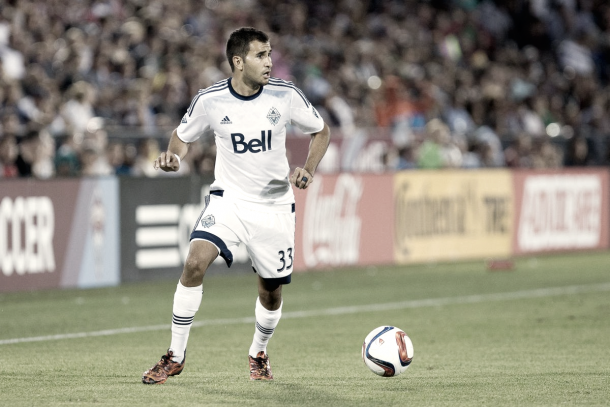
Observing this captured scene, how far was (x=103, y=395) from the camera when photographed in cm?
718

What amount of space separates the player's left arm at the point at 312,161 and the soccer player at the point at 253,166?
10 millimetres

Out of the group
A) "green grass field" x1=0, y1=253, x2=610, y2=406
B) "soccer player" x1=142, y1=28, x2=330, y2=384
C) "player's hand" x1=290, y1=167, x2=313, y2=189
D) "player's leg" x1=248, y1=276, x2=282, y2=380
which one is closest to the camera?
"green grass field" x1=0, y1=253, x2=610, y2=406

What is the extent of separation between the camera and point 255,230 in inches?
310

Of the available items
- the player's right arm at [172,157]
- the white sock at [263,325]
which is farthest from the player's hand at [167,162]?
the white sock at [263,325]

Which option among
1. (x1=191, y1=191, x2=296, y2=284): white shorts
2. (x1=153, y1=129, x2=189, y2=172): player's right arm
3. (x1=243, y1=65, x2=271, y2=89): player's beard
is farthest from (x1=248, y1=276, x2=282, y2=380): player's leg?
(x1=243, y1=65, x2=271, y2=89): player's beard

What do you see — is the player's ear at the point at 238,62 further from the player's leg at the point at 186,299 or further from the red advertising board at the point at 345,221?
the red advertising board at the point at 345,221

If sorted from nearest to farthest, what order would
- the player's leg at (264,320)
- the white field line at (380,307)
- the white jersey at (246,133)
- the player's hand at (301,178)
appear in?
the player's hand at (301,178) < the white jersey at (246,133) < the player's leg at (264,320) < the white field line at (380,307)

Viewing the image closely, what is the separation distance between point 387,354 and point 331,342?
8.06 ft

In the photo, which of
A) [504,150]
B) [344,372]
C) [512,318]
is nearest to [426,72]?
[504,150]

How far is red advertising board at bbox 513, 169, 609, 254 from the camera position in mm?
20859

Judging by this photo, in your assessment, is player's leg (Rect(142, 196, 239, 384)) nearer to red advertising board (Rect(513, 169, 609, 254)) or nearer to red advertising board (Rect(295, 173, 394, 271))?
red advertising board (Rect(295, 173, 394, 271))

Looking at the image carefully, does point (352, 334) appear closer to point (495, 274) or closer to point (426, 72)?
point (495, 274)

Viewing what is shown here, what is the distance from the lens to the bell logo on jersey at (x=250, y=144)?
310 inches

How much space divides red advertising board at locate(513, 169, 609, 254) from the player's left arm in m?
13.0
